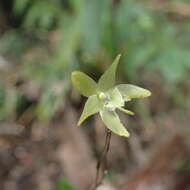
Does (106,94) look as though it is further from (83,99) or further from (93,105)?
(83,99)

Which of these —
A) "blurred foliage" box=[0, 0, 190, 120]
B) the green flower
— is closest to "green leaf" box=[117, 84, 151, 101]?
the green flower

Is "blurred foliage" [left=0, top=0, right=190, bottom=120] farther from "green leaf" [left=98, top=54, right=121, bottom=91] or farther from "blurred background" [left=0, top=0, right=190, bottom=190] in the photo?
"green leaf" [left=98, top=54, right=121, bottom=91]

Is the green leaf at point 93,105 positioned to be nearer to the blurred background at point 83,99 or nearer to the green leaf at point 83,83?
the green leaf at point 83,83

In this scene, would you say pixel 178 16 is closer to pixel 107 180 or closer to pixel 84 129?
pixel 84 129

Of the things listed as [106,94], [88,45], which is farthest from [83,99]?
[106,94]

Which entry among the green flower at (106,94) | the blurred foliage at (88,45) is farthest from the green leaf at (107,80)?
the blurred foliage at (88,45)

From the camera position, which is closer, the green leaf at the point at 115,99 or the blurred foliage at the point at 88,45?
the green leaf at the point at 115,99
